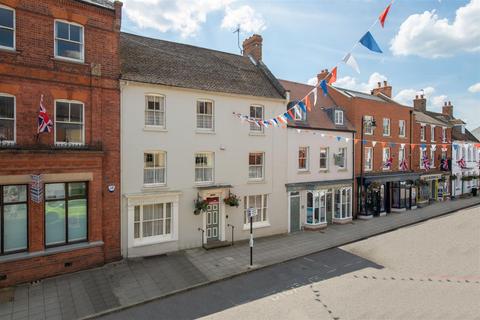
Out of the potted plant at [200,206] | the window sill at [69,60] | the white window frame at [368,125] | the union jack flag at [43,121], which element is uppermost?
the window sill at [69,60]

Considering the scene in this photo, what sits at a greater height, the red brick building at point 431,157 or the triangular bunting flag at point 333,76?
the triangular bunting flag at point 333,76

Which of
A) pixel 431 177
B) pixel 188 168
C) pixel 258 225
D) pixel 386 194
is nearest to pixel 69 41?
pixel 188 168

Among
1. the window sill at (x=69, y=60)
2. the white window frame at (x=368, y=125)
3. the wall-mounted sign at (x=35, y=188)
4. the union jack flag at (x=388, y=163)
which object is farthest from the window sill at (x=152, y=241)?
the union jack flag at (x=388, y=163)

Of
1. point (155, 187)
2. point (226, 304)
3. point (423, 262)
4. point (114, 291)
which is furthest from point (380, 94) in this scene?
point (114, 291)

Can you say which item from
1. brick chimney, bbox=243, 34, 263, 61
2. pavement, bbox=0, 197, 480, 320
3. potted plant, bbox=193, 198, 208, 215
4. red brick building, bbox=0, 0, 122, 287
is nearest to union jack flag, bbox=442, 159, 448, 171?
pavement, bbox=0, 197, 480, 320

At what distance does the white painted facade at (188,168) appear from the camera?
13430 mm

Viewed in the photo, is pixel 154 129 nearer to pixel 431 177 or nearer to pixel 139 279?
pixel 139 279

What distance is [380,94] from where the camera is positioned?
→ 30.4 meters

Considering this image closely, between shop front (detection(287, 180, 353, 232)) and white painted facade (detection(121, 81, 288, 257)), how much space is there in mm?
892

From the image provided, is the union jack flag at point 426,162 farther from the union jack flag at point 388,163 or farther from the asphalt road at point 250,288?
the asphalt road at point 250,288

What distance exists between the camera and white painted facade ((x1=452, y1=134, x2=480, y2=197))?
35.1 meters

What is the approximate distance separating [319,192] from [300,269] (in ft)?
25.4

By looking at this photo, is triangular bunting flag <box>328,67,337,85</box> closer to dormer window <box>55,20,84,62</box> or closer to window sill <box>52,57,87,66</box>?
window sill <box>52,57,87,66</box>

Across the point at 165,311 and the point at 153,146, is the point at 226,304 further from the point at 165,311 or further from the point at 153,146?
the point at 153,146
